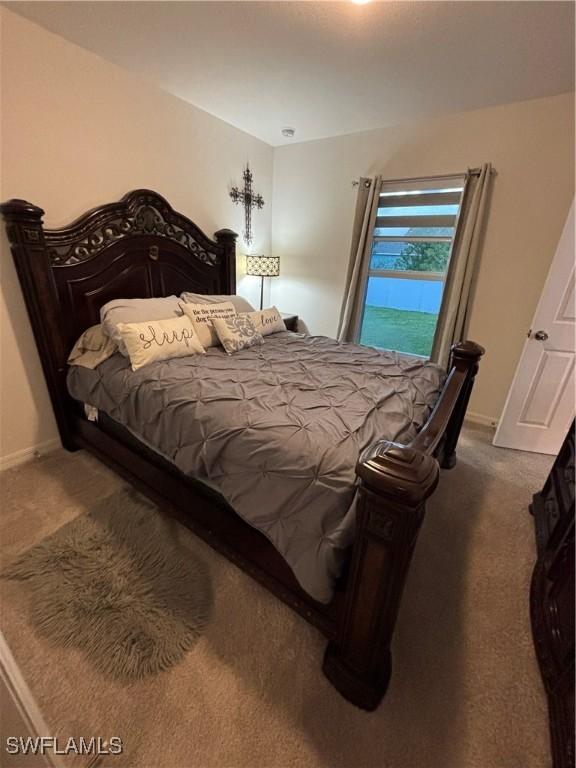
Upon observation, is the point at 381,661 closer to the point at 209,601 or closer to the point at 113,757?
the point at 209,601

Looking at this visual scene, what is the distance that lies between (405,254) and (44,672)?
3.55 meters

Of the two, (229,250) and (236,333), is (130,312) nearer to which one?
(236,333)

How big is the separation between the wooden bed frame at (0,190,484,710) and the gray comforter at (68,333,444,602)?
4.1 inches

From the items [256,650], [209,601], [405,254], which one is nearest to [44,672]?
[209,601]

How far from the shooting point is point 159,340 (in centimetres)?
190

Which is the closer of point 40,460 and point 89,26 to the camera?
point 89,26

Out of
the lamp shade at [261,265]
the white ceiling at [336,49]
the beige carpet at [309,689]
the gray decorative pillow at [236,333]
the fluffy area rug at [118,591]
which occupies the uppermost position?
the white ceiling at [336,49]

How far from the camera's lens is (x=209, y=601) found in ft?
4.42

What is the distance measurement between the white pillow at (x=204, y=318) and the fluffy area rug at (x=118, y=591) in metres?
1.15

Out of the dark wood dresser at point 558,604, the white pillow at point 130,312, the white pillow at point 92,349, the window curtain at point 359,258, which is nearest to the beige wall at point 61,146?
the white pillow at point 92,349

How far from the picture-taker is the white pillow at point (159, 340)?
5.89ft

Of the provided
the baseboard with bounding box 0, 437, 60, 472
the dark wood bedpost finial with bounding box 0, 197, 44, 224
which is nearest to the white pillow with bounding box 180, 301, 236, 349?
the dark wood bedpost finial with bounding box 0, 197, 44, 224

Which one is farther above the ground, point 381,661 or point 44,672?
point 381,661

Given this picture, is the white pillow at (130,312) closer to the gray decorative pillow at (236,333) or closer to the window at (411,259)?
the gray decorative pillow at (236,333)
